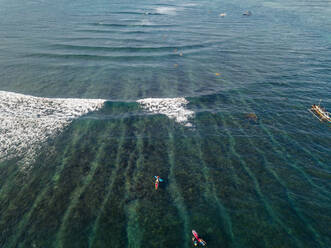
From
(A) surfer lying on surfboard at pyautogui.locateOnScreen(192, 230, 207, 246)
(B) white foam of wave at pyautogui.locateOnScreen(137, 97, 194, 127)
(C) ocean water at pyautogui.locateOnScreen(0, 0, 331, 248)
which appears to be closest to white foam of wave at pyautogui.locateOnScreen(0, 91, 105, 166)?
(C) ocean water at pyautogui.locateOnScreen(0, 0, 331, 248)

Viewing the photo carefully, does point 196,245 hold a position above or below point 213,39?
below

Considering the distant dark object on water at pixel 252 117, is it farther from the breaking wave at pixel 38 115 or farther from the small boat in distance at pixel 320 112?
the small boat in distance at pixel 320 112

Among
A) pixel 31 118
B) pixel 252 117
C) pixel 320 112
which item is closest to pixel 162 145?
pixel 252 117

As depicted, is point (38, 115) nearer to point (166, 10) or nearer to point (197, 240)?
point (197, 240)

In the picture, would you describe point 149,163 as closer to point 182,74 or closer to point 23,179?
point 23,179

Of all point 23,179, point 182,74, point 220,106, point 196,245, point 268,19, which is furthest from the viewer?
point 268,19

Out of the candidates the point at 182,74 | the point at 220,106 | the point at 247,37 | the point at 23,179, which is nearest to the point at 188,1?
the point at 247,37
